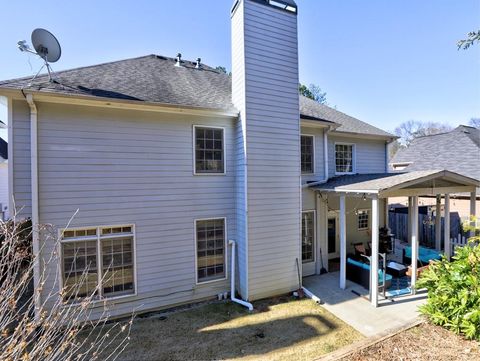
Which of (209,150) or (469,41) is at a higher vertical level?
(469,41)

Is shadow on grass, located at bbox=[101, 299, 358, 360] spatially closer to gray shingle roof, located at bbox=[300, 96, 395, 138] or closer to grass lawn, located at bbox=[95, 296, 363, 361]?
grass lawn, located at bbox=[95, 296, 363, 361]

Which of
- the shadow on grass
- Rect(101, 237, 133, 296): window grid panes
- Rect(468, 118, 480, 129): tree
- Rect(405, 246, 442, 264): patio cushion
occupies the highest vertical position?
Rect(468, 118, 480, 129): tree

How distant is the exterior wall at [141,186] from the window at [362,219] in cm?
601

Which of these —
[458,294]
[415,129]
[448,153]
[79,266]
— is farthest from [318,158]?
[415,129]

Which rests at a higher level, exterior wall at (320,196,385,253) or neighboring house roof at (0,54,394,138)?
neighboring house roof at (0,54,394,138)

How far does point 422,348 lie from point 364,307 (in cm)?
173

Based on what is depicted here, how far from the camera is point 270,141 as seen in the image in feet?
24.5

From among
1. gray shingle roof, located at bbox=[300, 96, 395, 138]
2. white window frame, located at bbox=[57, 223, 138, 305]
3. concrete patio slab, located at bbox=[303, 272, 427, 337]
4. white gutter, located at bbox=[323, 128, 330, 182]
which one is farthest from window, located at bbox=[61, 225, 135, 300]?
gray shingle roof, located at bbox=[300, 96, 395, 138]

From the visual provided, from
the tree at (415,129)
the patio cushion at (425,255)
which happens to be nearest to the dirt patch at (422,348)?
the patio cushion at (425,255)

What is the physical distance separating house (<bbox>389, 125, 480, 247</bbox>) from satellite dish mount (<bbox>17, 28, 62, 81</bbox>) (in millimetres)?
17692

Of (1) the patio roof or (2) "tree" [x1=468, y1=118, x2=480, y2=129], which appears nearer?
(1) the patio roof

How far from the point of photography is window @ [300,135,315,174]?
8.98 metres

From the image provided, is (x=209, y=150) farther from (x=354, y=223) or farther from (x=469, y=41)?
(x=354, y=223)

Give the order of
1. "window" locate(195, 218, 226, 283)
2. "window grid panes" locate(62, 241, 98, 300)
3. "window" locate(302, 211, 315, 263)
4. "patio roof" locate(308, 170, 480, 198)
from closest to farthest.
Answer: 1. "window grid panes" locate(62, 241, 98, 300)
2. "patio roof" locate(308, 170, 480, 198)
3. "window" locate(195, 218, 226, 283)
4. "window" locate(302, 211, 315, 263)
